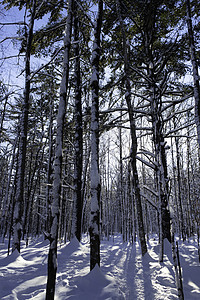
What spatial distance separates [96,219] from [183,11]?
801 centimetres

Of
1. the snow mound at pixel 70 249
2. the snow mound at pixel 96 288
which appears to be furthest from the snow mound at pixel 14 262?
the snow mound at pixel 96 288

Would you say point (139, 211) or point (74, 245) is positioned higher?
point (139, 211)

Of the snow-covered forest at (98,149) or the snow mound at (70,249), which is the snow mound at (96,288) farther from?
the snow mound at (70,249)

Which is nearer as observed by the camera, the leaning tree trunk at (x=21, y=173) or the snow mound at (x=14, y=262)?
the snow mound at (x=14, y=262)

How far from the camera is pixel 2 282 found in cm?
346

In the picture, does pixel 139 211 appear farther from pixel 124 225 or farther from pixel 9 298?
pixel 124 225

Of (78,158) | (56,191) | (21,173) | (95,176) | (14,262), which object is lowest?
(14,262)

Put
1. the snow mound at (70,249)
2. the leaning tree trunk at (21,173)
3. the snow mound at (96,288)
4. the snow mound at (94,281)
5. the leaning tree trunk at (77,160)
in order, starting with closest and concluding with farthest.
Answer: the snow mound at (96,288), the snow mound at (94,281), the leaning tree trunk at (21,173), the snow mound at (70,249), the leaning tree trunk at (77,160)

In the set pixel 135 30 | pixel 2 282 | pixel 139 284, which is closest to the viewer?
pixel 2 282

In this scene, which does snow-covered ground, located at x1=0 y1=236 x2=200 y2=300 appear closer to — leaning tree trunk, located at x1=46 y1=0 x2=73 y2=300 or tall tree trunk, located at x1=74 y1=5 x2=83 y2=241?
leaning tree trunk, located at x1=46 y1=0 x2=73 y2=300

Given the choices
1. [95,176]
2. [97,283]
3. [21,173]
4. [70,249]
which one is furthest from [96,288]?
[21,173]

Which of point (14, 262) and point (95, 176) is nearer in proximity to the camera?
point (95, 176)

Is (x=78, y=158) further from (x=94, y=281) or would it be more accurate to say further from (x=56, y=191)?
(x=94, y=281)

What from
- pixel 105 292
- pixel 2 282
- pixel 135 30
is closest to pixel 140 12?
pixel 135 30
